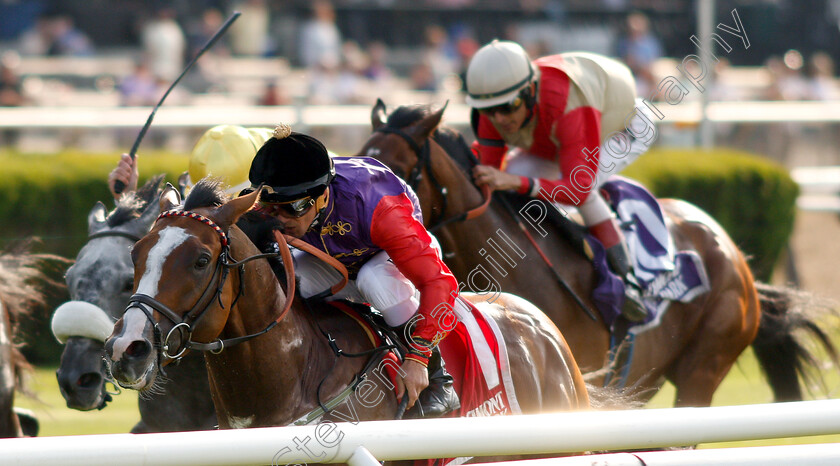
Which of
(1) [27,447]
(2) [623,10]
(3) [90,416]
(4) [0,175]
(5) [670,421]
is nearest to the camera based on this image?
(1) [27,447]

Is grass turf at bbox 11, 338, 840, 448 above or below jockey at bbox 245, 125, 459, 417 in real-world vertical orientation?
below

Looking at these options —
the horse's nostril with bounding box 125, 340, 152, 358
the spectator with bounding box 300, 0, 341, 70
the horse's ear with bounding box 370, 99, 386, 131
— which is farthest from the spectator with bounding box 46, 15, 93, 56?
the horse's nostril with bounding box 125, 340, 152, 358

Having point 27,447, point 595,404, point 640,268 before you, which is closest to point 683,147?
point 640,268

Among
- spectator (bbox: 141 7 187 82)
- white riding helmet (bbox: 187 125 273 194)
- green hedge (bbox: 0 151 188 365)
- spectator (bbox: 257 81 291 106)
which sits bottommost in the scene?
spectator (bbox: 141 7 187 82)

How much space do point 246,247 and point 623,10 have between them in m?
15.1

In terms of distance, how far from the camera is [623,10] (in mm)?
16844

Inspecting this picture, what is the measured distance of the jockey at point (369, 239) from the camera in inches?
110

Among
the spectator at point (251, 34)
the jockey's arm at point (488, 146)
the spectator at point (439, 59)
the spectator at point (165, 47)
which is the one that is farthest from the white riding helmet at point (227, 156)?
the spectator at point (251, 34)

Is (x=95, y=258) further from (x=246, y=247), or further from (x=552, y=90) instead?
(x=552, y=90)

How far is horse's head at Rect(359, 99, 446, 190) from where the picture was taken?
13.6 ft

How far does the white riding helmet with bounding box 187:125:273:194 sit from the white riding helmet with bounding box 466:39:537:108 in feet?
3.80

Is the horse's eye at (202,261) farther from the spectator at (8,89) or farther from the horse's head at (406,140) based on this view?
the spectator at (8,89)

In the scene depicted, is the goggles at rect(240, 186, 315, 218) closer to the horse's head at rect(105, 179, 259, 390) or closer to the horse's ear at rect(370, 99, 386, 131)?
the horse's head at rect(105, 179, 259, 390)

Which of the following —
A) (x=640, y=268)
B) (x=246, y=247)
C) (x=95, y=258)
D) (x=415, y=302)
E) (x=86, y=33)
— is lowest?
(x=86, y=33)
